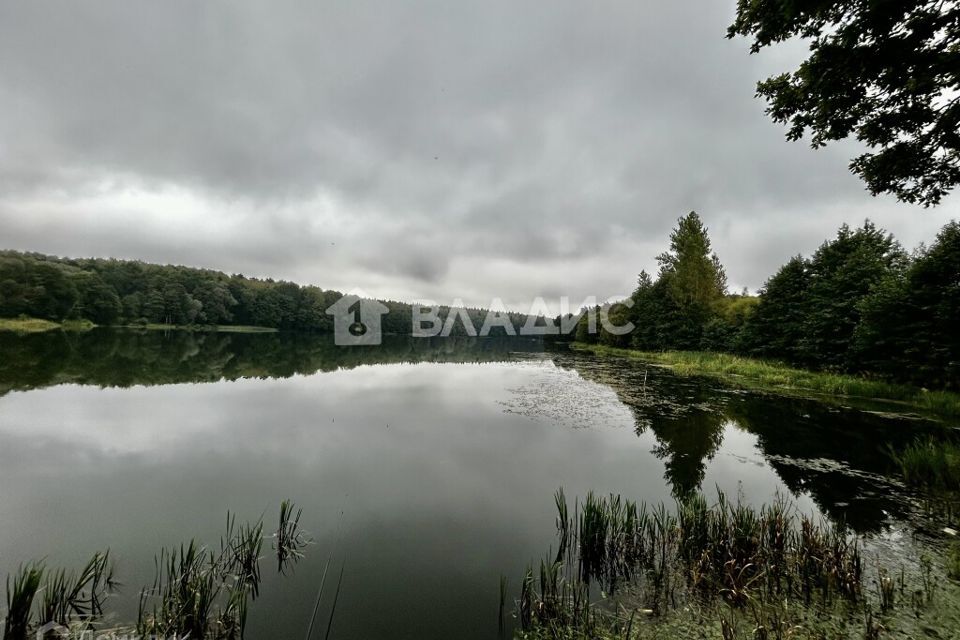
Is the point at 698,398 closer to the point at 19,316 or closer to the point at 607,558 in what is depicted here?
the point at 607,558

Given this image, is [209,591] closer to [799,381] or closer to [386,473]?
[386,473]

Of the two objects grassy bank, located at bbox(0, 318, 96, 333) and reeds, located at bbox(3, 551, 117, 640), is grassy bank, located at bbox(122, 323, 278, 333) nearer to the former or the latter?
grassy bank, located at bbox(0, 318, 96, 333)

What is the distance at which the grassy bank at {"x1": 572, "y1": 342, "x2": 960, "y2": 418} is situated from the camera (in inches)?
561

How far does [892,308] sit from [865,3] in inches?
689

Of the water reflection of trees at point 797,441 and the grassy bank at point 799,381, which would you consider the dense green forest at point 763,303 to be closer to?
the grassy bank at point 799,381

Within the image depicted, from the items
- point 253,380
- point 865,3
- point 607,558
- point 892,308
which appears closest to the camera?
point 607,558

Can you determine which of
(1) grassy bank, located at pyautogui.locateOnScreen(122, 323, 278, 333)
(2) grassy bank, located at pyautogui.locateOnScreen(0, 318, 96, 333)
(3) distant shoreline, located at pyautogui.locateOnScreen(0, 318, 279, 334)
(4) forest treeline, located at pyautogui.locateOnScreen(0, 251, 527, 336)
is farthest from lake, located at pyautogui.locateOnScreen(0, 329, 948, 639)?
(1) grassy bank, located at pyautogui.locateOnScreen(122, 323, 278, 333)

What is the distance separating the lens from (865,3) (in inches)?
221

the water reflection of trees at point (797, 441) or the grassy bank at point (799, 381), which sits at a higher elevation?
the grassy bank at point (799, 381)

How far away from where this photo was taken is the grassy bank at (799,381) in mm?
14258

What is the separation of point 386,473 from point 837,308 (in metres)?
Result: 27.1

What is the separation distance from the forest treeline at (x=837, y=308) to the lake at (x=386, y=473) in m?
4.97

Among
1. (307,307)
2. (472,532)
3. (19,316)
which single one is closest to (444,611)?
(472,532)

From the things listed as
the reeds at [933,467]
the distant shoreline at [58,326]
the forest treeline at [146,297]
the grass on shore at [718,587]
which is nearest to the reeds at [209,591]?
the grass on shore at [718,587]
